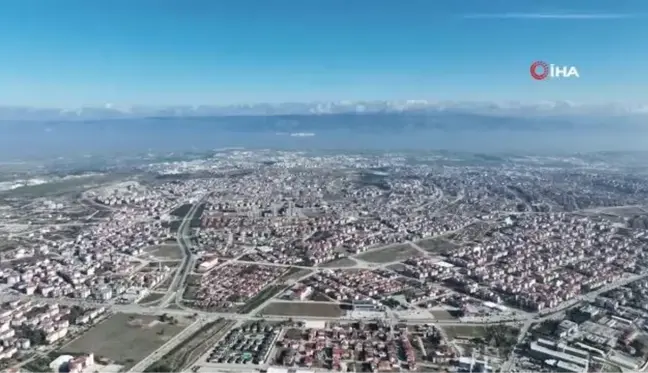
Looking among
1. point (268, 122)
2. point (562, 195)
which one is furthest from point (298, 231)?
point (268, 122)

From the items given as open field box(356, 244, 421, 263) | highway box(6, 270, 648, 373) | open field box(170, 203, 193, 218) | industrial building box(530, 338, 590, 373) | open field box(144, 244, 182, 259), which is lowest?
highway box(6, 270, 648, 373)

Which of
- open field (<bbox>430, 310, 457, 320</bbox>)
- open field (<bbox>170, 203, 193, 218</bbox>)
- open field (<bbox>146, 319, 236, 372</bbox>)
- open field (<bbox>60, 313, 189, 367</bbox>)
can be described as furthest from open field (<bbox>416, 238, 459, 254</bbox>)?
open field (<bbox>170, 203, 193, 218</bbox>)

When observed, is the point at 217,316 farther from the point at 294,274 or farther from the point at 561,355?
the point at 561,355

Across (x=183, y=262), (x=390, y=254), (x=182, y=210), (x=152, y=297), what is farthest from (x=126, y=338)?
(x=182, y=210)

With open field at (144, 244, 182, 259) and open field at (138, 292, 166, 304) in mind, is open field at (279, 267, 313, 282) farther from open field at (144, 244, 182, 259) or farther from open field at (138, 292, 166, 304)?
open field at (144, 244, 182, 259)

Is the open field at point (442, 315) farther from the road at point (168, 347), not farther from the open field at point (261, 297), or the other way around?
the road at point (168, 347)
